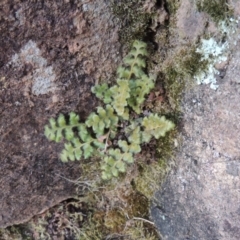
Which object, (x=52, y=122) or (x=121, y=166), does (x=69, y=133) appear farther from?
(x=121, y=166)

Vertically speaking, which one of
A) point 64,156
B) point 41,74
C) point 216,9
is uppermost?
point 216,9

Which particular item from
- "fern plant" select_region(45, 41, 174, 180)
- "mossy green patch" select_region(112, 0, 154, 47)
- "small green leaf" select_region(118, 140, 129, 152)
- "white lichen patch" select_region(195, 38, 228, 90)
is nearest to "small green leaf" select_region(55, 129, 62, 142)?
"fern plant" select_region(45, 41, 174, 180)

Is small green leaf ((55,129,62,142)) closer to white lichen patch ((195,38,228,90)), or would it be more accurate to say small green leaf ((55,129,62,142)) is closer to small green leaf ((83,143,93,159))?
small green leaf ((83,143,93,159))

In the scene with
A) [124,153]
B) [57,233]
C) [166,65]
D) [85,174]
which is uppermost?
[166,65]

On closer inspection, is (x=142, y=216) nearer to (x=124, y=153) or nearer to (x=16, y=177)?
(x=124, y=153)

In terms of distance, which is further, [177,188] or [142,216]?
[142,216]

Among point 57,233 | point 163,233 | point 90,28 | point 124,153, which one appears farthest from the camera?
point 57,233

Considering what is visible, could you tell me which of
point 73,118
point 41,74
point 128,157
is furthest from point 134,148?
point 41,74

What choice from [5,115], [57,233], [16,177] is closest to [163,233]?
[57,233]
